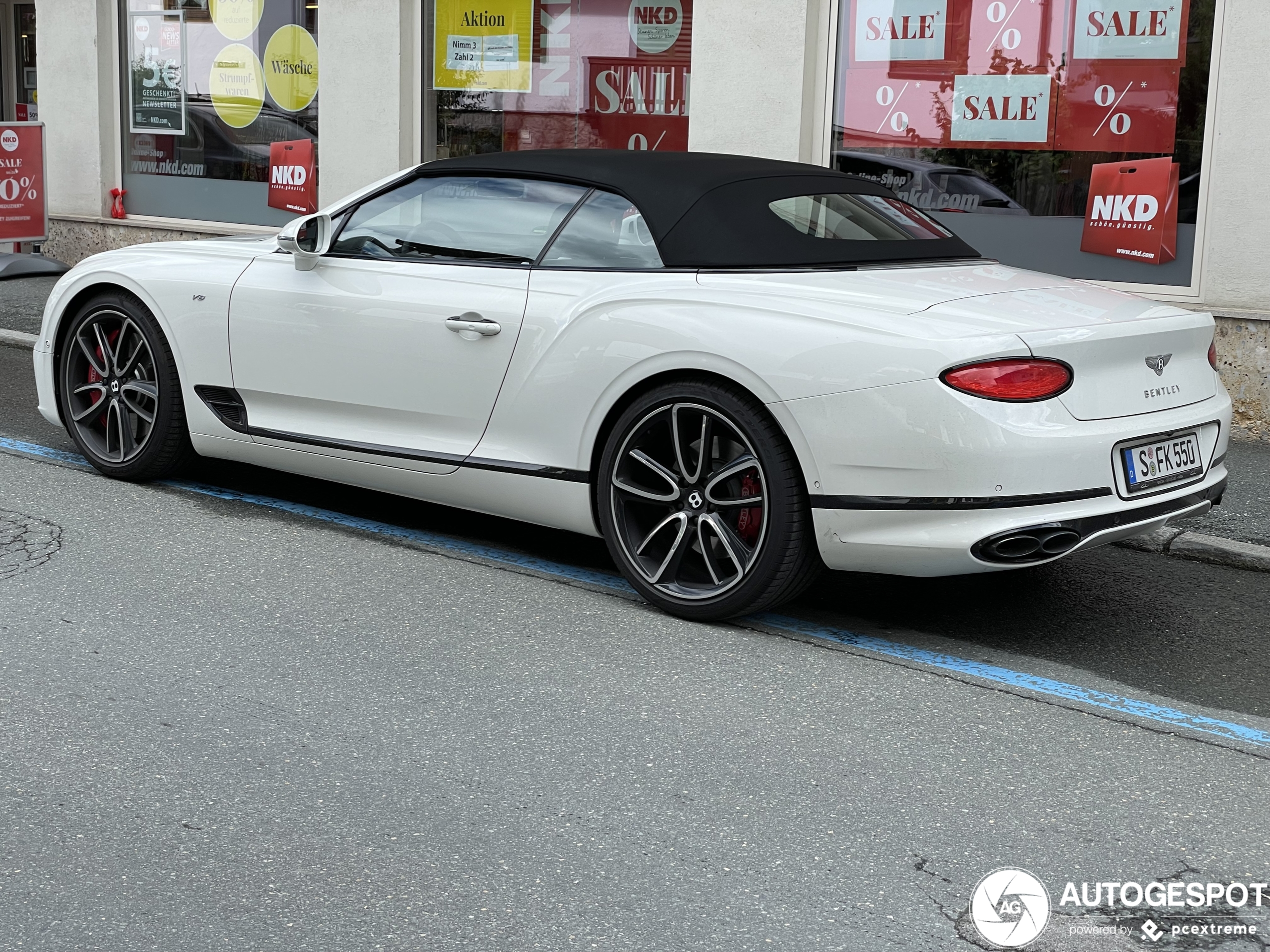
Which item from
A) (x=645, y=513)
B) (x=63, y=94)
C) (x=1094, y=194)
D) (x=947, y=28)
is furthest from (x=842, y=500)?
(x=63, y=94)

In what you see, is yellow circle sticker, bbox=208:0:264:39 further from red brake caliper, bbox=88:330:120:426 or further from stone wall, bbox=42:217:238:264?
red brake caliper, bbox=88:330:120:426

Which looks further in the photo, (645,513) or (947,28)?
(947,28)

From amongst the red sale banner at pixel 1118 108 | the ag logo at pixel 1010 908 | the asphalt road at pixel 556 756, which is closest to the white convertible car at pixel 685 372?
the asphalt road at pixel 556 756

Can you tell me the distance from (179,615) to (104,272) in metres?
2.22

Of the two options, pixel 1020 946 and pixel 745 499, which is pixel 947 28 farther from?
pixel 1020 946

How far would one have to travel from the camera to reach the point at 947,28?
31.8ft

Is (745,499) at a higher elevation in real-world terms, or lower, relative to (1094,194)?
lower

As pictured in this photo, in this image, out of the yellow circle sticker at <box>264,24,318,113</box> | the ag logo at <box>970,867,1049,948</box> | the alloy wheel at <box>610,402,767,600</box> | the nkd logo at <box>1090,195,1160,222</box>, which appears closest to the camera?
the ag logo at <box>970,867,1049,948</box>

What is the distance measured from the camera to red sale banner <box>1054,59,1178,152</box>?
894 centimetres

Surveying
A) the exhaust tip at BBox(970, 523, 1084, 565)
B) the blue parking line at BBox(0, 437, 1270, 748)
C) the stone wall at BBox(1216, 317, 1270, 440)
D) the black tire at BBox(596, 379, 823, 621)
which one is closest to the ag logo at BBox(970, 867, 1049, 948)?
the blue parking line at BBox(0, 437, 1270, 748)

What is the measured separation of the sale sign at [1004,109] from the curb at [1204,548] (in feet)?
13.1

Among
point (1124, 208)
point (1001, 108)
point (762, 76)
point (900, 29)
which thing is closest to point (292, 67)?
point (762, 76)

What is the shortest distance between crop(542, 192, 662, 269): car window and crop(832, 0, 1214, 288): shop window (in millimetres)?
4884

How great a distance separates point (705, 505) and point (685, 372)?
0.42 meters
